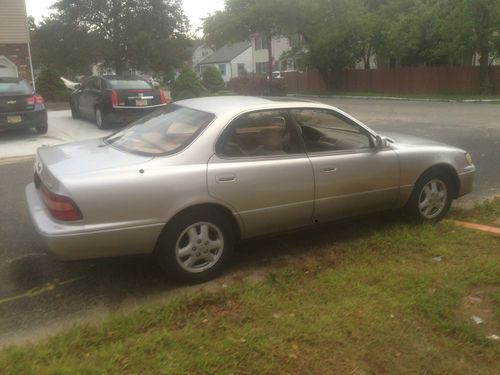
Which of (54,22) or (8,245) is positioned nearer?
(8,245)

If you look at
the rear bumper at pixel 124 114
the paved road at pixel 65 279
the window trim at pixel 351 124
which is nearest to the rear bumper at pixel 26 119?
the rear bumper at pixel 124 114

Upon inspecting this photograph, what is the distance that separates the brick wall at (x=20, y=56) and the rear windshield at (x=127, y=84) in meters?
12.2

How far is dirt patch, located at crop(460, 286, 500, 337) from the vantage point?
3408mm

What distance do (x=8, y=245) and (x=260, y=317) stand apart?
281 cm

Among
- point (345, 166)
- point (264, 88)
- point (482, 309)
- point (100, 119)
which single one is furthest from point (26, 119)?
point (264, 88)

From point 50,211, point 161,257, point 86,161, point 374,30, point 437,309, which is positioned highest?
point 374,30

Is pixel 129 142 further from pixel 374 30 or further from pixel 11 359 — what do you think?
pixel 374 30

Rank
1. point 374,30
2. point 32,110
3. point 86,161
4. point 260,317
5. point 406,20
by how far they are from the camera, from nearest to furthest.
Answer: point 260,317
point 86,161
point 32,110
point 406,20
point 374,30

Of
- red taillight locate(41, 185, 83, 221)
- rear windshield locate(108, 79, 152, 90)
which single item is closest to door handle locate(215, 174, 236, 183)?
red taillight locate(41, 185, 83, 221)

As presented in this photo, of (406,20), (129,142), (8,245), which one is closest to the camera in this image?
(129,142)

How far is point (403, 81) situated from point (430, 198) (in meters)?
29.1

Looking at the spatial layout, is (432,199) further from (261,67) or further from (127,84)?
(261,67)

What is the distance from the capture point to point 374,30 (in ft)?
106

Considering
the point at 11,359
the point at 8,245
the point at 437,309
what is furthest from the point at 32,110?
the point at 437,309
